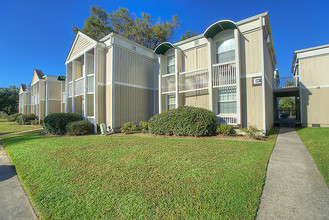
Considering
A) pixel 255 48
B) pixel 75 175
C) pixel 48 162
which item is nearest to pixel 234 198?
pixel 75 175

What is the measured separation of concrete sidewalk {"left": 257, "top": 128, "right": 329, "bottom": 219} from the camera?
198cm

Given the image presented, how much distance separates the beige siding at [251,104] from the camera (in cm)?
730

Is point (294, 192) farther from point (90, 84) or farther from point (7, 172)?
point (90, 84)

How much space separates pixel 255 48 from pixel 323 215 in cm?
748

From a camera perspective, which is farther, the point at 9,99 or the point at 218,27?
the point at 9,99

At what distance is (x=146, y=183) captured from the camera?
277 centimetres

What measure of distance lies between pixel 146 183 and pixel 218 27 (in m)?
8.31

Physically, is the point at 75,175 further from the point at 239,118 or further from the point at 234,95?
the point at 234,95

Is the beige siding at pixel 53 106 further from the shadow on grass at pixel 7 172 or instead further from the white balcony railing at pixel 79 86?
the shadow on grass at pixel 7 172

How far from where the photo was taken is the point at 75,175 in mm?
3164

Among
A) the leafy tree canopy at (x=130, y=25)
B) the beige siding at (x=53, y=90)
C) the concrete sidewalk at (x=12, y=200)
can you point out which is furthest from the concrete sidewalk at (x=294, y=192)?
the beige siding at (x=53, y=90)

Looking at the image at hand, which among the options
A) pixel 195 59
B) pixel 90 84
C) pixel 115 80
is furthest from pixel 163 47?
pixel 90 84

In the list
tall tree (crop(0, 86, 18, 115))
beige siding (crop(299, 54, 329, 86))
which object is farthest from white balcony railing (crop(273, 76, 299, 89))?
tall tree (crop(0, 86, 18, 115))

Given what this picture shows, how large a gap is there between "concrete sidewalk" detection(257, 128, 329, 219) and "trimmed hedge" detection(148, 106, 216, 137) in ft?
10.6
